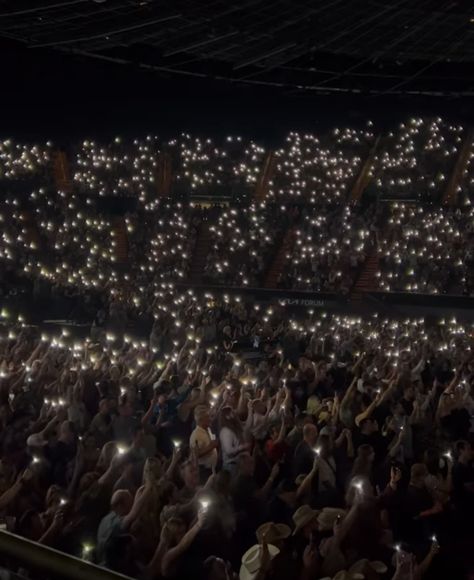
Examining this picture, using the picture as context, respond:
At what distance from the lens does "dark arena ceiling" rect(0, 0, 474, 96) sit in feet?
41.1

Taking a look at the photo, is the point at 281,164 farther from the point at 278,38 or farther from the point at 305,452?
the point at 305,452

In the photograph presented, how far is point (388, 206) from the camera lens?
31750mm

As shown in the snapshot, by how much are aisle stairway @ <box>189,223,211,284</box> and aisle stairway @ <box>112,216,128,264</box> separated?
278cm

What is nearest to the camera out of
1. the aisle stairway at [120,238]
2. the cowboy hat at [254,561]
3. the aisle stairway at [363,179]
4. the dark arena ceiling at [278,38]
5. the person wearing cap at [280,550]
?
the cowboy hat at [254,561]

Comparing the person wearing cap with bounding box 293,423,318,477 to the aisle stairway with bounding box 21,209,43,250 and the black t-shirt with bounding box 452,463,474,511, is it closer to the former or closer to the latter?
the black t-shirt with bounding box 452,463,474,511

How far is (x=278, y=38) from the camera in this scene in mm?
14773

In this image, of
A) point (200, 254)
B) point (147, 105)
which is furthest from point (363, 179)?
point (147, 105)

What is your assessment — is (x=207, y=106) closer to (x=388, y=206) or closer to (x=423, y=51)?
(x=423, y=51)

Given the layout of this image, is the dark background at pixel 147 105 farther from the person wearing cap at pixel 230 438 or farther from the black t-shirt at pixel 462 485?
the black t-shirt at pixel 462 485

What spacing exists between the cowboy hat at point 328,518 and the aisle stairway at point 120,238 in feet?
84.1

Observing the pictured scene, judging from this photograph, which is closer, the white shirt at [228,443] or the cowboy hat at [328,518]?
the cowboy hat at [328,518]

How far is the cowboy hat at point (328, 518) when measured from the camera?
214 inches

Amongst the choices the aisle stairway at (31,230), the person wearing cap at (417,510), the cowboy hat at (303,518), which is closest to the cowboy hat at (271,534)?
the cowboy hat at (303,518)

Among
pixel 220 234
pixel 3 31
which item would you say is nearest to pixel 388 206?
pixel 220 234
